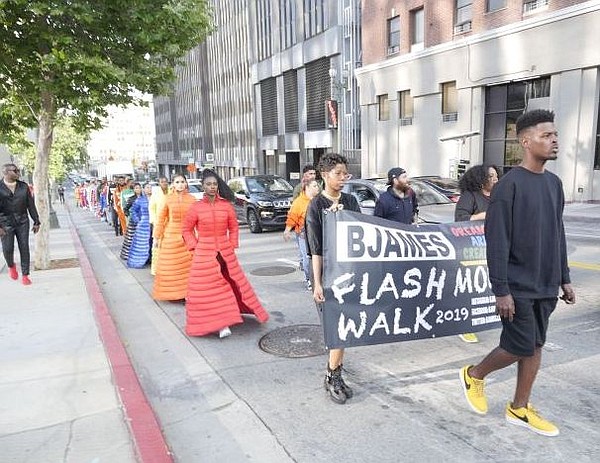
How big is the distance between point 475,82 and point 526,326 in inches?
770

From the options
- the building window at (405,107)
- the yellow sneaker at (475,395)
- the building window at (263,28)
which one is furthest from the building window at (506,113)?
the building window at (263,28)

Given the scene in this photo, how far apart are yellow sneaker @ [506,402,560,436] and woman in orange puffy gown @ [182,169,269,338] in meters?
3.01

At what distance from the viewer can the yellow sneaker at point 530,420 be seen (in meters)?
3.25

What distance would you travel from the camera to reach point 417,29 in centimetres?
2373

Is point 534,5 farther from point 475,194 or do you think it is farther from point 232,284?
point 232,284

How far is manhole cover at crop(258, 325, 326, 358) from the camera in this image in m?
4.92

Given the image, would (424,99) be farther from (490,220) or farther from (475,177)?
(490,220)

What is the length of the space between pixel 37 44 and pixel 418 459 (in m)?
9.02

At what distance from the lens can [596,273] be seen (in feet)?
24.5

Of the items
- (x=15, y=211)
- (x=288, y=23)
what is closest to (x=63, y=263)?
(x=15, y=211)

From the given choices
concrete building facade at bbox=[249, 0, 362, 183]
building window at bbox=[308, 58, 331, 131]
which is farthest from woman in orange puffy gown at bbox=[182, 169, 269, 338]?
building window at bbox=[308, 58, 331, 131]

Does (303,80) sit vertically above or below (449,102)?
above

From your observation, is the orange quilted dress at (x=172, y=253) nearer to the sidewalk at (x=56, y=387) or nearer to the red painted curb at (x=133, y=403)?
the sidewalk at (x=56, y=387)

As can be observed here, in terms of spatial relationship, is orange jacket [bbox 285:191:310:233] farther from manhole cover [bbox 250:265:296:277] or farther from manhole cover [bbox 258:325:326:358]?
manhole cover [bbox 258:325:326:358]
